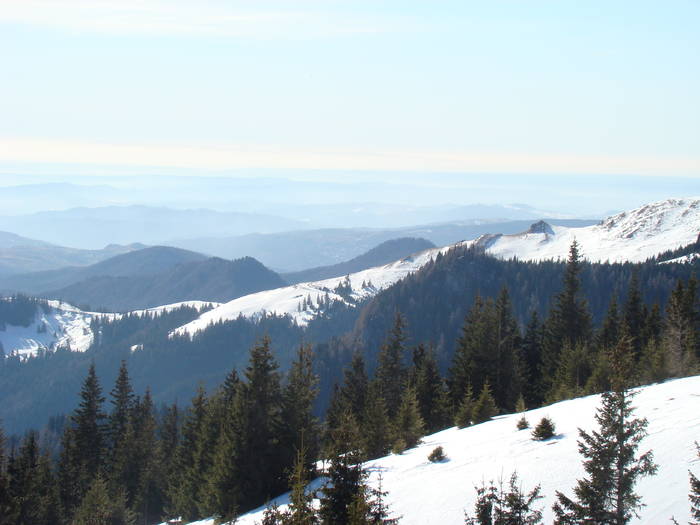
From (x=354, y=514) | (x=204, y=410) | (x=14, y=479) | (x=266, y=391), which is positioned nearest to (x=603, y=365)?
(x=266, y=391)

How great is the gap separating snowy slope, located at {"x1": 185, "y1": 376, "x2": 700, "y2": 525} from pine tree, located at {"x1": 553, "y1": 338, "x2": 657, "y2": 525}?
1291mm

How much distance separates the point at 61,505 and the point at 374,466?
2757 centimetres

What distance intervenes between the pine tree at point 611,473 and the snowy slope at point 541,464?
50.8 inches

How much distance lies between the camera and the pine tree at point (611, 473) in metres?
15.8

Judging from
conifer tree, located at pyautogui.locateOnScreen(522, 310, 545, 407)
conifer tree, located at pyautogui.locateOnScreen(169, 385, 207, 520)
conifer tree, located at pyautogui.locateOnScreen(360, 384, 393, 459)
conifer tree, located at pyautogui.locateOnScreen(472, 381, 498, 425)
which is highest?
conifer tree, located at pyautogui.locateOnScreen(472, 381, 498, 425)

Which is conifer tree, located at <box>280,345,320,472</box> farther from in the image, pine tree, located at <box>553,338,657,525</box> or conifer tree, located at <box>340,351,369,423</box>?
pine tree, located at <box>553,338,657,525</box>

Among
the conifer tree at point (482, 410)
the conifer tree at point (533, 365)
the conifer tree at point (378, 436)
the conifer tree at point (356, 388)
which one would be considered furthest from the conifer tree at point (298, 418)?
the conifer tree at point (533, 365)

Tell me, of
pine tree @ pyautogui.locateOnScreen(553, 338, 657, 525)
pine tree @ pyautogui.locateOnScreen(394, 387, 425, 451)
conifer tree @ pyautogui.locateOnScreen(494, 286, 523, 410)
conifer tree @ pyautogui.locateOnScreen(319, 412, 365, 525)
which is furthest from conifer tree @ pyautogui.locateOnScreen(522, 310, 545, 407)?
pine tree @ pyautogui.locateOnScreen(553, 338, 657, 525)

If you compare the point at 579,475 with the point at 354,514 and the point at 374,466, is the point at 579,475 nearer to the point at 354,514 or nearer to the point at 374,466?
the point at 354,514

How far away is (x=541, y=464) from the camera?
2194 cm

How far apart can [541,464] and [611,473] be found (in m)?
5.86

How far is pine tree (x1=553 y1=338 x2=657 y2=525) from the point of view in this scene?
624 inches

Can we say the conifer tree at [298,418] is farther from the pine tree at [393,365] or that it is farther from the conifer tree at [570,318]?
the conifer tree at [570,318]

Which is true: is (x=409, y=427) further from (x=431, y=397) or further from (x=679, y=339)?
(x=679, y=339)
